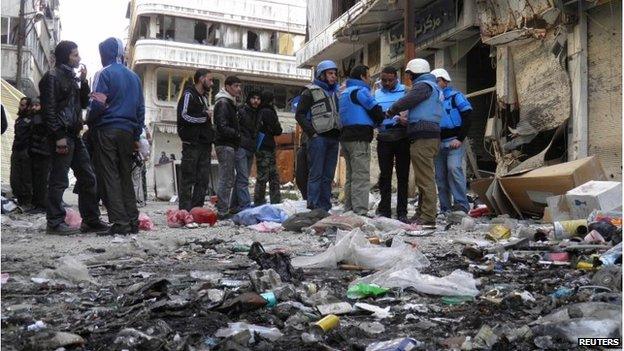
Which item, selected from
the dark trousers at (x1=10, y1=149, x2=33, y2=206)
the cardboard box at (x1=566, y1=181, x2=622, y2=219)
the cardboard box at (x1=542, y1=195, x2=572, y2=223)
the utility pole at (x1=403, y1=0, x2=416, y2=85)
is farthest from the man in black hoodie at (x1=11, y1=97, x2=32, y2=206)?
the cardboard box at (x1=566, y1=181, x2=622, y2=219)

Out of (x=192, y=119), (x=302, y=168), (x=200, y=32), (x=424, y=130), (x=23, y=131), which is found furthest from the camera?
(x=200, y=32)

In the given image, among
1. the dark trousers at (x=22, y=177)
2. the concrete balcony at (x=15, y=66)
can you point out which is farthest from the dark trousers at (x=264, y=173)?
the concrete balcony at (x=15, y=66)

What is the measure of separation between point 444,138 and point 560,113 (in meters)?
3.54

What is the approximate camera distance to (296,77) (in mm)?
37844

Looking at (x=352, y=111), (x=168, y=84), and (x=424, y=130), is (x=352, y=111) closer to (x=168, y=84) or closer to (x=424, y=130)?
(x=424, y=130)

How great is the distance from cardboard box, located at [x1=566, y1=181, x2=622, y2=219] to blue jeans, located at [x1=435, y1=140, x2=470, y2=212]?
5.93 ft

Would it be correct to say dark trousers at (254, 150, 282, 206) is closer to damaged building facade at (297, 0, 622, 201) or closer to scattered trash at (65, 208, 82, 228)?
scattered trash at (65, 208, 82, 228)

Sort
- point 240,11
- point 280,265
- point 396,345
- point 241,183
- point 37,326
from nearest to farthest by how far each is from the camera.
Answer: point 396,345 < point 37,326 < point 280,265 < point 241,183 < point 240,11

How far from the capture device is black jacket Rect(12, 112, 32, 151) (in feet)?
30.6

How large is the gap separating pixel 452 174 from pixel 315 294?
5.22 m

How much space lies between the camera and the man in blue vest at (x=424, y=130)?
656 cm

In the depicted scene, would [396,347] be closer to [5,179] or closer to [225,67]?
[5,179]

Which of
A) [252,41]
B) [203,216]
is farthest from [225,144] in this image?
[252,41]

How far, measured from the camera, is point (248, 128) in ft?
27.4
